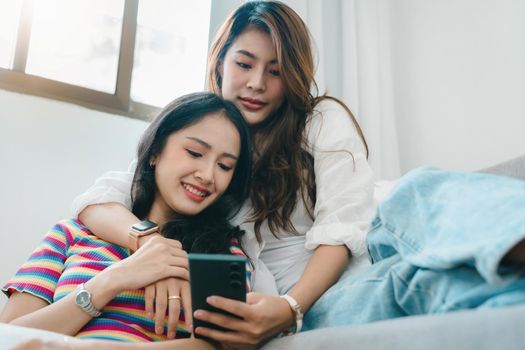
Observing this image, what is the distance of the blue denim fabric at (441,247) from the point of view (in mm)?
418

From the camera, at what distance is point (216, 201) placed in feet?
3.56

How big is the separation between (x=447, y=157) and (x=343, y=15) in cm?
78

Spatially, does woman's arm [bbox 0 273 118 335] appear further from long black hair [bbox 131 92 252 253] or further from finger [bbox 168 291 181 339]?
long black hair [bbox 131 92 252 253]

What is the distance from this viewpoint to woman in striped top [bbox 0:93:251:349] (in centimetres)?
73

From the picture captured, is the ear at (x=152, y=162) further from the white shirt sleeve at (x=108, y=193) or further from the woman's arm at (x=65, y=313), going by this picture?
the woman's arm at (x=65, y=313)

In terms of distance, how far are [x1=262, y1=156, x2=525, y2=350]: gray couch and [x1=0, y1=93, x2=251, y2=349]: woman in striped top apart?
27 centimetres

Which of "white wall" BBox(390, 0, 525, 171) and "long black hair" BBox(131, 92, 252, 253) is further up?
"white wall" BBox(390, 0, 525, 171)

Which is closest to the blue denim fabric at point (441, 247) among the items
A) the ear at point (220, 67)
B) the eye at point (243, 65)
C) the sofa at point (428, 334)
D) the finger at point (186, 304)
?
the sofa at point (428, 334)

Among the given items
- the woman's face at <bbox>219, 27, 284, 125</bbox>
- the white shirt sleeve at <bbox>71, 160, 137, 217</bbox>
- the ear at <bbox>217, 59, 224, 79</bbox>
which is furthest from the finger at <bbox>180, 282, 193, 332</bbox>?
the ear at <bbox>217, 59, 224, 79</bbox>

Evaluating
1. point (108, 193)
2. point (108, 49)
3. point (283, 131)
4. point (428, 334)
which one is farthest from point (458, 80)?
point (428, 334)

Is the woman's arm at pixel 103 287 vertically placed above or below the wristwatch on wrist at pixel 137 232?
below

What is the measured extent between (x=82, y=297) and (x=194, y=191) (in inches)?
12.7

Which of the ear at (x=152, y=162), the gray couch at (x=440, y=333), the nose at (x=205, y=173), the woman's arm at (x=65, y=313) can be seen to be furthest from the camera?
the ear at (x=152, y=162)

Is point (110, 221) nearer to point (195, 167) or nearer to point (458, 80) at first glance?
point (195, 167)
